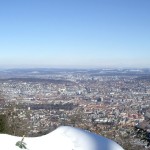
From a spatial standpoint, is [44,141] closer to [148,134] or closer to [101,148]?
[101,148]

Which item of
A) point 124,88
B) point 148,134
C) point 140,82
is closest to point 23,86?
point 124,88

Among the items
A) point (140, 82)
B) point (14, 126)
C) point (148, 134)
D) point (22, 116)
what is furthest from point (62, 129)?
point (140, 82)

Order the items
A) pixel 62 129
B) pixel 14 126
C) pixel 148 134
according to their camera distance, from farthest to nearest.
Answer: pixel 14 126 → pixel 148 134 → pixel 62 129

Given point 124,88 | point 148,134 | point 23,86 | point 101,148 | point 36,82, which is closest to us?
point 101,148

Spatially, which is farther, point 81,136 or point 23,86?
point 23,86

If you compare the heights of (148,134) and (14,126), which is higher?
(148,134)

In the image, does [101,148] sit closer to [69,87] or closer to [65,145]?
[65,145]
